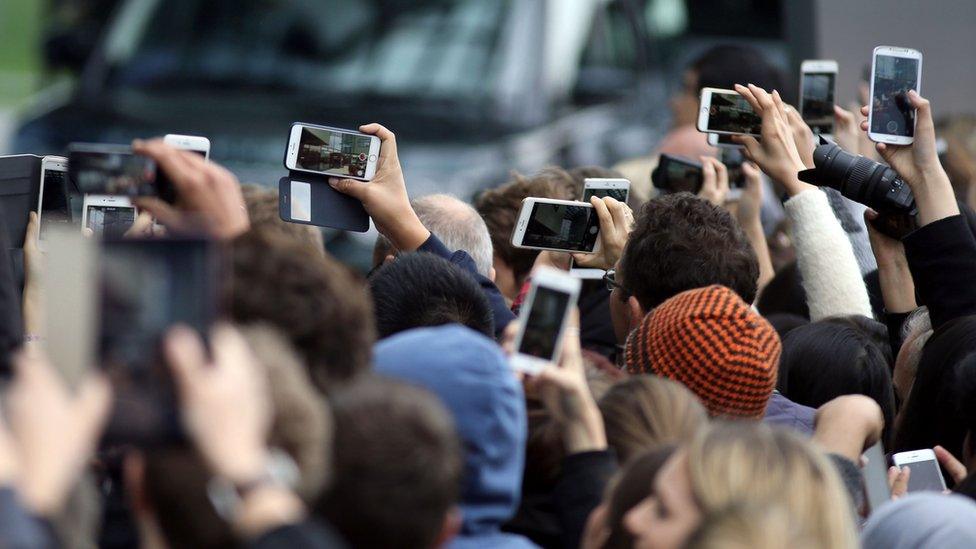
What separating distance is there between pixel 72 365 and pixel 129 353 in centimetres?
7

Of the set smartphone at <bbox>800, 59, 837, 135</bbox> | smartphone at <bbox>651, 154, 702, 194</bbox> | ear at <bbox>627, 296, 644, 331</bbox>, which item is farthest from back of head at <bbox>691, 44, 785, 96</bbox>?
ear at <bbox>627, 296, 644, 331</bbox>

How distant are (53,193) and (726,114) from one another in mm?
1781

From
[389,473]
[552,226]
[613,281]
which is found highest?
[389,473]

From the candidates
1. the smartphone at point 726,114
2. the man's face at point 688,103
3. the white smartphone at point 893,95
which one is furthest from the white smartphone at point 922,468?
the man's face at point 688,103

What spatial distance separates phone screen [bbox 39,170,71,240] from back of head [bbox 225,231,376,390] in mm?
1431

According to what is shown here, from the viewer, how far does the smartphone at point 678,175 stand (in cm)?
481

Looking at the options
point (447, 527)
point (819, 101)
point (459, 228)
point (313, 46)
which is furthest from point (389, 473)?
point (313, 46)

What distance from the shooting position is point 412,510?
6.29ft

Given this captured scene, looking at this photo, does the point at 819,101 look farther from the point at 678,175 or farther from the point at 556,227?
the point at 556,227

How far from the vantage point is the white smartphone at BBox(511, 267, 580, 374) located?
Answer: 236cm

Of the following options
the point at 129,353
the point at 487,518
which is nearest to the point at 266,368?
the point at 129,353

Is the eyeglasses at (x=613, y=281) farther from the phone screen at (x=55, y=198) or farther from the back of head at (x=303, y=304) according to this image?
the back of head at (x=303, y=304)

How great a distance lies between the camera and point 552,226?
3.80 m

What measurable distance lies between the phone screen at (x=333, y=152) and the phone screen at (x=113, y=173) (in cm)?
119
